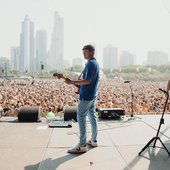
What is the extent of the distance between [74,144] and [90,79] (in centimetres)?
119

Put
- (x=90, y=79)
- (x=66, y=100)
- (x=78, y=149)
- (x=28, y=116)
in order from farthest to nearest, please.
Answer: (x=66, y=100) < (x=28, y=116) < (x=78, y=149) < (x=90, y=79)

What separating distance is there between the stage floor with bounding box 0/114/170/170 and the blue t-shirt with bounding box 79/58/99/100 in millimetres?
798

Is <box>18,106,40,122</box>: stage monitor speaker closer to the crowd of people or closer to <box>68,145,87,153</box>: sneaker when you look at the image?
the crowd of people

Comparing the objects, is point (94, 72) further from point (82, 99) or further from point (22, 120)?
point (22, 120)

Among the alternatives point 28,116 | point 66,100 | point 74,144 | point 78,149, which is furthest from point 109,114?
point 66,100

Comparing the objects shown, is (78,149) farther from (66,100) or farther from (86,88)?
(66,100)

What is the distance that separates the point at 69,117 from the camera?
6602 mm

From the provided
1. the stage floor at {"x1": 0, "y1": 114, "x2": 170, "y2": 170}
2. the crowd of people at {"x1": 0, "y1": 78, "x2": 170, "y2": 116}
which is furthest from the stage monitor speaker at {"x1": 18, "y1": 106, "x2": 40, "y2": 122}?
the crowd of people at {"x1": 0, "y1": 78, "x2": 170, "y2": 116}

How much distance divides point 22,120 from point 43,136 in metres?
1.56

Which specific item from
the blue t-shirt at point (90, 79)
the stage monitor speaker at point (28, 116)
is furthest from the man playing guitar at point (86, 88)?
the stage monitor speaker at point (28, 116)

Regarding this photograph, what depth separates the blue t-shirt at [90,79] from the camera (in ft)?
13.2

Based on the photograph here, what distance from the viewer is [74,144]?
183 inches

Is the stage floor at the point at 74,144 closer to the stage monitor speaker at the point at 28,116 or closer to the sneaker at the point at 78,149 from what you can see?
the sneaker at the point at 78,149

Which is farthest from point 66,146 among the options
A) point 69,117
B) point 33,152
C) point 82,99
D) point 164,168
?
point 69,117
